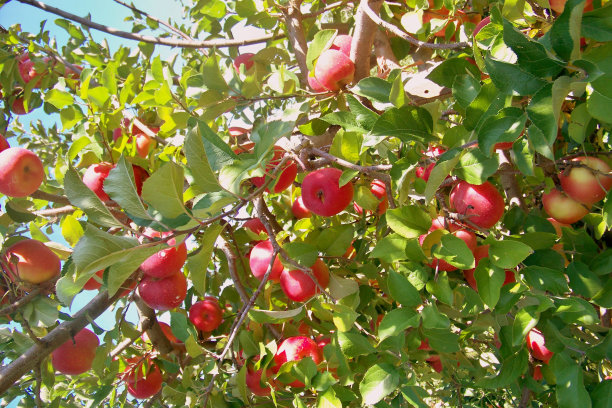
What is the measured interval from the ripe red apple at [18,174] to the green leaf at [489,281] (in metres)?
1.12

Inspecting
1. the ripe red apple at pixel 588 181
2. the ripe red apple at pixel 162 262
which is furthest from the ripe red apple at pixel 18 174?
the ripe red apple at pixel 588 181

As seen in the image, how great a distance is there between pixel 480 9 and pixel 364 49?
1.44 feet

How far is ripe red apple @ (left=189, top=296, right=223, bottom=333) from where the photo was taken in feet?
5.06

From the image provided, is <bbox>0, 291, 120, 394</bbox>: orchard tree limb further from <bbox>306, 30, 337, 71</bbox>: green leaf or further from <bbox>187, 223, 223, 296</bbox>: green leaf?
<bbox>306, 30, 337, 71</bbox>: green leaf

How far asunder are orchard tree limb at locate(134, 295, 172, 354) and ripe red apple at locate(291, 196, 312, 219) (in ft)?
2.05

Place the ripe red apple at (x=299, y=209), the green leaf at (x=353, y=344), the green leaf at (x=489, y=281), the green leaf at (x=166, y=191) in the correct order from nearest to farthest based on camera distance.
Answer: the green leaf at (x=166, y=191) → the green leaf at (x=489, y=281) → the green leaf at (x=353, y=344) → the ripe red apple at (x=299, y=209)

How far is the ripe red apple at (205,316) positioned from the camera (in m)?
1.54

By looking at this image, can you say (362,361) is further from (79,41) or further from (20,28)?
(20,28)

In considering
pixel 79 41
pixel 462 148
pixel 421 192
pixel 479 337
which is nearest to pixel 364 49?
pixel 421 192

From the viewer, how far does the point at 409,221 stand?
34.2 inches

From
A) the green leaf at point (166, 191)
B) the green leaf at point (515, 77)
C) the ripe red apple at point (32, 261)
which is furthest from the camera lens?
the ripe red apple at point (32, 261)

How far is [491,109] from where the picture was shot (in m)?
0.63

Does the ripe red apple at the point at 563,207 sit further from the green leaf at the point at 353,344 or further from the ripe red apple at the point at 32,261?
the ripe red apple at the point at 32,261

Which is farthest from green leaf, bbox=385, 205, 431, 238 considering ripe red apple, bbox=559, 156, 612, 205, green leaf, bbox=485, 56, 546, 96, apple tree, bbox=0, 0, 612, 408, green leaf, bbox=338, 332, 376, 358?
ripe red apple, bbox=559, 156, 612, 205
